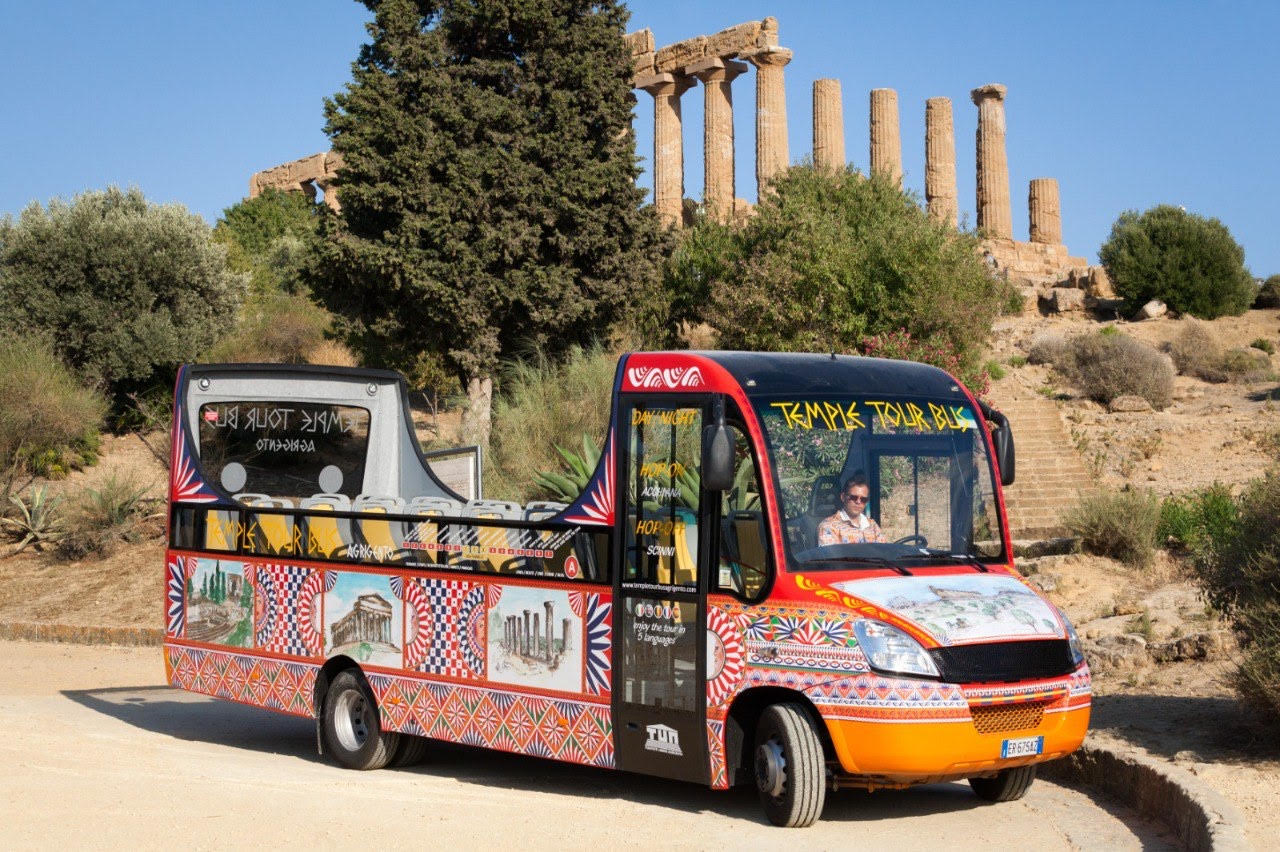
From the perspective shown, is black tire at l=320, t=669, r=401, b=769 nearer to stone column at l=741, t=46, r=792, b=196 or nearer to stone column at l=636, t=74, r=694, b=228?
stone column at l=741, t=46, r=792, b=196

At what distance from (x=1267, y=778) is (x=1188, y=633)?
507cm

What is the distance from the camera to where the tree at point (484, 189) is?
30.2 metres

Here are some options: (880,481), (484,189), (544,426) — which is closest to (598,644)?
(880,481)

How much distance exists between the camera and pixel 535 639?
9.31 meters

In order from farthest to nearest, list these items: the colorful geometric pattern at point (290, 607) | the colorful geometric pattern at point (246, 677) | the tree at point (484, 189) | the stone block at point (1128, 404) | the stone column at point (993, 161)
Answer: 1. the stone column at point (993, 161)
2. the stone block at point (1128, 404)
3. the tree at point (484, 189)
4. the colorful geometric pattern at point (246, 677)
5. the colorful geometric pattern at point (290, 607)

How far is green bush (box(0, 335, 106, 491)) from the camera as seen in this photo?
29156 millimetres

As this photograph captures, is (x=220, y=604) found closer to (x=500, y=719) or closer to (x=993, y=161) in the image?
(x=500, y=719)

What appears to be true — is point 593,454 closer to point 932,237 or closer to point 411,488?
point 411,488

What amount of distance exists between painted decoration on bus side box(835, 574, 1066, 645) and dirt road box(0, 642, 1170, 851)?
119cm

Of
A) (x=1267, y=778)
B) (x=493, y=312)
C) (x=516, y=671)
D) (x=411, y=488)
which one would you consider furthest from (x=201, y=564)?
(x=493, y=312)

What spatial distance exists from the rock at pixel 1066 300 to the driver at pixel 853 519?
44285 millimetres

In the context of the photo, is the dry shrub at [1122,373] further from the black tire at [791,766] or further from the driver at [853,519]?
the black tire at [791,766]

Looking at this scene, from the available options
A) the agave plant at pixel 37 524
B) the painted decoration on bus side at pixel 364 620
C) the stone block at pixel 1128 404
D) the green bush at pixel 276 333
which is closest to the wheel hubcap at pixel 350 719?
the painted decoration on bus side at pixel 364 620

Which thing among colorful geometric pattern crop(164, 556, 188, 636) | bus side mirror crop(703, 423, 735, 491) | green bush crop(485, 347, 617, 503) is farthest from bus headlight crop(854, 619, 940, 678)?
green bush crop(485, 347, 617, 503)
